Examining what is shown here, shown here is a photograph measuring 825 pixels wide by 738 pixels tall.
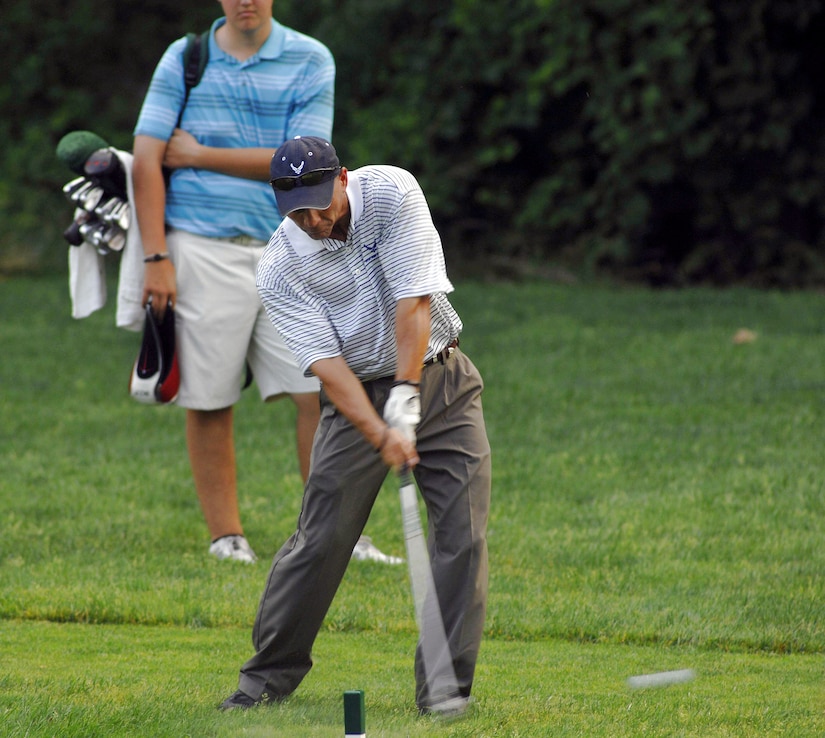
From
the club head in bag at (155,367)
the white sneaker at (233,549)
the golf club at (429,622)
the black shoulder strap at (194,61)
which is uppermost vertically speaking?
the black shoulder strap at (194,61)

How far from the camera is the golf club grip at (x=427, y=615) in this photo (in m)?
4.13

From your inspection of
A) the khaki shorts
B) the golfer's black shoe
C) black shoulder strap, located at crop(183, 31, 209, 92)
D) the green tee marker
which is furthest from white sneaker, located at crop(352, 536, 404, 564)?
the green tee marker

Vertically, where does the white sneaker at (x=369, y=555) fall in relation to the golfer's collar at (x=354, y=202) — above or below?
below

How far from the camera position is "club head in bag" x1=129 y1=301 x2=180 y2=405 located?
19.5 feet

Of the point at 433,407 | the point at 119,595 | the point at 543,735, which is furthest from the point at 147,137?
the point at 543,735

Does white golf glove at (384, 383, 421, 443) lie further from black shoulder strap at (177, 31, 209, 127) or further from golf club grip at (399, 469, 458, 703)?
black shoulder strap at (177, 31, 209, 127)

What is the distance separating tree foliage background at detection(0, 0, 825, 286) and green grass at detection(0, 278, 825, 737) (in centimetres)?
304

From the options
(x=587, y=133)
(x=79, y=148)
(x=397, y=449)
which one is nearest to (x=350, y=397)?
(x=397, y=449)

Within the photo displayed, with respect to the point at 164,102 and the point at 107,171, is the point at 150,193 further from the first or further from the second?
the point at 164,102

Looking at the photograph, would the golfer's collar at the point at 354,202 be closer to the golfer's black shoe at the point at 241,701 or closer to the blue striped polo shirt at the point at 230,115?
the golfer's black shoe at the point at 241,701

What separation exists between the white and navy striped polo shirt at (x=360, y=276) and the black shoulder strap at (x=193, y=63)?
1959 mm

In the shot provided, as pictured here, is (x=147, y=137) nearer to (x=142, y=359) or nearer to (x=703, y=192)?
(x=142, y=359)

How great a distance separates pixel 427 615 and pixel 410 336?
32.4 inches

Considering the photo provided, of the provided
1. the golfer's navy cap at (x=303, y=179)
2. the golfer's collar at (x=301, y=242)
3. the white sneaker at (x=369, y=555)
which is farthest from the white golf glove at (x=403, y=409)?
the white sneaker at (x=369, y=555)
